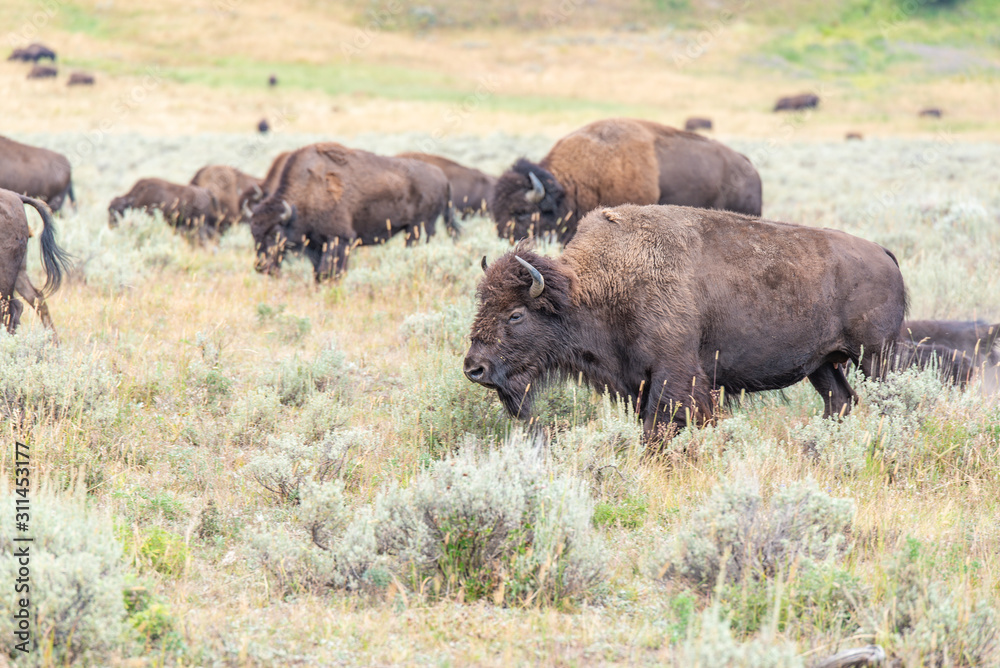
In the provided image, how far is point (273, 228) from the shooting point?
997cm

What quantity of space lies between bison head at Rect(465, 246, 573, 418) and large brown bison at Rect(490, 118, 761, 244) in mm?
4615

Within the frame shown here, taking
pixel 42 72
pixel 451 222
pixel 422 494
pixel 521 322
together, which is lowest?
pixel 451 222

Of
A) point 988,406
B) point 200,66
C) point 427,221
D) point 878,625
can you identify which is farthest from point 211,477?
point 200,66

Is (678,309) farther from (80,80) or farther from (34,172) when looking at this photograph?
(80,80)

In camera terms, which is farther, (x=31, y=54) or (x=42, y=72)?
(x=31, y=54)

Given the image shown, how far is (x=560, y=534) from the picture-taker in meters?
3.40

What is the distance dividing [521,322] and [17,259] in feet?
11.9

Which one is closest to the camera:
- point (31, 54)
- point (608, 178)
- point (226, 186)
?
point (608, 178)

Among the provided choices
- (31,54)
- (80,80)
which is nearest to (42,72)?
(80,80)

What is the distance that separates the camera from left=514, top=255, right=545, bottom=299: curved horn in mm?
4941

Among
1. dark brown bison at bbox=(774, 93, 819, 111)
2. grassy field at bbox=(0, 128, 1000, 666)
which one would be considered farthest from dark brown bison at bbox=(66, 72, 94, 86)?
grassy field at bbox=(0, 128, 1000, 666)

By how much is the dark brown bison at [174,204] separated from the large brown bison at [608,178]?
5814mm

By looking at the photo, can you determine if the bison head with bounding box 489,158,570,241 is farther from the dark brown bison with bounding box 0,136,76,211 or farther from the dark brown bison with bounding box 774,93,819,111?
the dark brown bison with bounding box 774,93,819,111

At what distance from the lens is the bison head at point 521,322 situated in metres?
5.05
